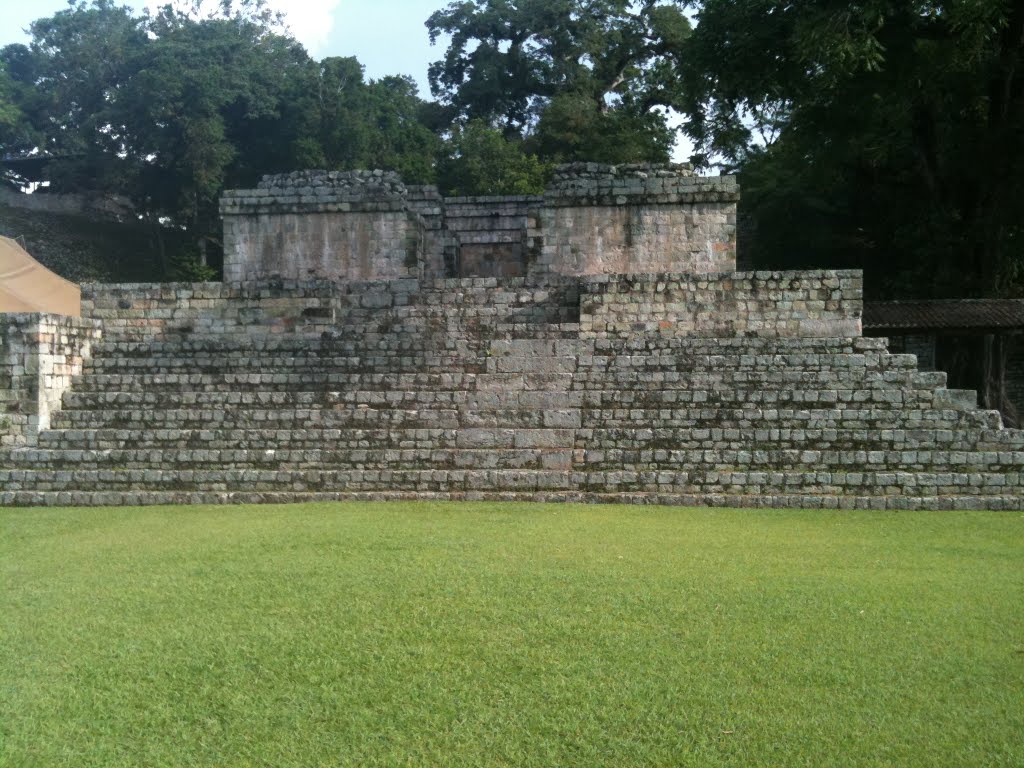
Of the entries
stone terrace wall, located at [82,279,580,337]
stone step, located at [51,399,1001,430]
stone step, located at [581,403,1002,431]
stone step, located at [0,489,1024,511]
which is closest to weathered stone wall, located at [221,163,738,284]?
stone terrace wall, located at [82,279,580,337]

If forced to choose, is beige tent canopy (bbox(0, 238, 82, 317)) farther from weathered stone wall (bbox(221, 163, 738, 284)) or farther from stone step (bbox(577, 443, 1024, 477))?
stone step (bbox(577, 443, 1024, 477))

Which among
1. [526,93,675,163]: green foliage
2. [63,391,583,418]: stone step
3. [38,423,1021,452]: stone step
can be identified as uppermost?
[526,93,675,163]: green foliage

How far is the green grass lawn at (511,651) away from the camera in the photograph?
335cm

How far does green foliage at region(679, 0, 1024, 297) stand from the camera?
13539 millimetres

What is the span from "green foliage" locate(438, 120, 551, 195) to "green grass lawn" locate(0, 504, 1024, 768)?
20.6 meters

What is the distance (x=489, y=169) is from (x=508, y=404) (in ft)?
60.8

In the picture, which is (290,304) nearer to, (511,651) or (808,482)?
(808,482)

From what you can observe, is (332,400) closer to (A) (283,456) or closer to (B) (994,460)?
(A) (283,456)

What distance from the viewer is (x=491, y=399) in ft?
34.0

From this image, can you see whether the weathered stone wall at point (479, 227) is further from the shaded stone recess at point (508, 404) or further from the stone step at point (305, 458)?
the stone step at point (305, 458)

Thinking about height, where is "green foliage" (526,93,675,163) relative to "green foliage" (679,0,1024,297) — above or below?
above

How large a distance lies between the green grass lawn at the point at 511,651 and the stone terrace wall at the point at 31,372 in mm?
3929

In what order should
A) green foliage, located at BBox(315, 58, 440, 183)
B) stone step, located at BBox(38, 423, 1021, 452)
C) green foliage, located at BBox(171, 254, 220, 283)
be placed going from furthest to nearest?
green foliage, located at BBox(315, 58, 440, 183)
green foliage, located at BBox(171, 254, 220, 283)
stone step, located at BBox(38, 423, 1021, 452)

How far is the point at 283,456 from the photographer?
32.0 ft
